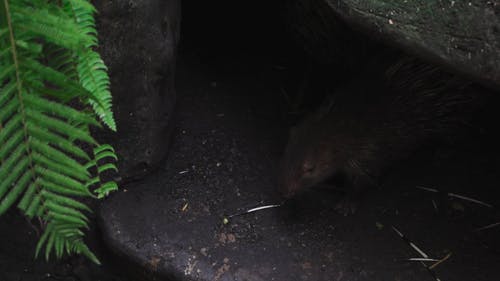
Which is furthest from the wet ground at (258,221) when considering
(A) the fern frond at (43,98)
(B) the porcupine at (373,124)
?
(A) the fern frond at (43,98)

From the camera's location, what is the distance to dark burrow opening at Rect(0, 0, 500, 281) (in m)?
2.56

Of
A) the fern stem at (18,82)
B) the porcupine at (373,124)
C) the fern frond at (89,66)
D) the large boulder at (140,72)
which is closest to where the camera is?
the fern stem at (18,82)

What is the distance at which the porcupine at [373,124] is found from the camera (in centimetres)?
273

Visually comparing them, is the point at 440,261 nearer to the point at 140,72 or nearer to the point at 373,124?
the point at 373,124

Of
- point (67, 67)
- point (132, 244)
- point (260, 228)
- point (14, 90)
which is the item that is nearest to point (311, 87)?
point (260, 228)

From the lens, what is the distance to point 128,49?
2322 millimetres

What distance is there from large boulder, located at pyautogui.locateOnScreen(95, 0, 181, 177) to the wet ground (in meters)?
0.19

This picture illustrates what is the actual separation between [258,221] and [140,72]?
94 cm

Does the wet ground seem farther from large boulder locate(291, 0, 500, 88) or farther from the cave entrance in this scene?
large boulder locate(291, 0, 500, 88)

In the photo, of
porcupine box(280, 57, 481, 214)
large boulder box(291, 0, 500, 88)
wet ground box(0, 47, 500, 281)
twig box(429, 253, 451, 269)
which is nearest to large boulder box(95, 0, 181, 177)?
wet ground box(0, 47, 500, 281)

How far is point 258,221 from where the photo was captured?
8.87 ft

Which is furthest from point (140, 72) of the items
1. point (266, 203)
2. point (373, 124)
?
point (373, 124)

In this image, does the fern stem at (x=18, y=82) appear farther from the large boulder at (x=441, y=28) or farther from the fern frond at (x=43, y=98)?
the large boulder at (x=441, y=28)

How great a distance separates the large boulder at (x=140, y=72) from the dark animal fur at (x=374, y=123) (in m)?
0.69
